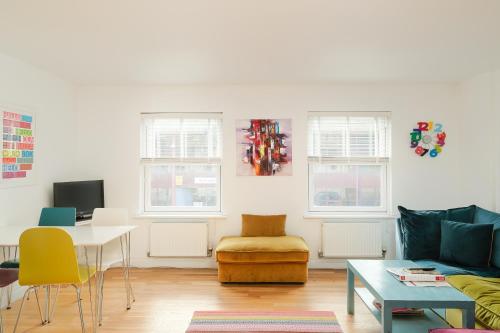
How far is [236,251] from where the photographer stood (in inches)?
165

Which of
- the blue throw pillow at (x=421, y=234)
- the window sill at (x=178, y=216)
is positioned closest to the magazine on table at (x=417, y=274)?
the blue throw pillow at (x=421, y=234)

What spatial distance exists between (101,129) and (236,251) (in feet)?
8.38

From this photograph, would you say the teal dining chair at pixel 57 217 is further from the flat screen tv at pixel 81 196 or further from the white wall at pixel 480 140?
the white wall at pixel 480 140

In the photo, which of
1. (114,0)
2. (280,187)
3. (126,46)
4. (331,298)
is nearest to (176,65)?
(126,46)

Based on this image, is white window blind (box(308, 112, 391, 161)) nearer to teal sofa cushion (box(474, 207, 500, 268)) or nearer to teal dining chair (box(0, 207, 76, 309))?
teal sofa cushion (box(474, 207, 500, 268))

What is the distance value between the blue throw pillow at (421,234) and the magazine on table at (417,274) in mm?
842

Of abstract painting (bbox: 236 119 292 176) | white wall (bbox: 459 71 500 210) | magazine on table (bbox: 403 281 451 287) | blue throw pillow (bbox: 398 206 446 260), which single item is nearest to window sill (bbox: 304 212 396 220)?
abstract painting (bbox: 236 119 292 176)

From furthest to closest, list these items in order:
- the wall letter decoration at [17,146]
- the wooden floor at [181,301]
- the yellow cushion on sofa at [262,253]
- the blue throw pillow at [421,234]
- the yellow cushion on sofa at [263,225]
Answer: the yellow cushion on sofa at [263,225]
the yellow cushion on sofa at [262,253]
the blue throw pillow at [421,234]
the wall letter decoration at [17,146]
the wooden floor at [181,301]

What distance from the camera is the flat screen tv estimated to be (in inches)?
167

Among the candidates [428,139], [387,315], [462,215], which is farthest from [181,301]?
[428,139]

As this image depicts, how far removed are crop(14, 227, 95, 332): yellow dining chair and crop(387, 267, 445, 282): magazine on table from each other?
251 centimetres

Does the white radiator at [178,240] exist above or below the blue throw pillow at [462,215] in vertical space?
below

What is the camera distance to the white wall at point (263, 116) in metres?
4.95

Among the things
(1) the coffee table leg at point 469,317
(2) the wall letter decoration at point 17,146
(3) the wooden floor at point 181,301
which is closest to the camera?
(1) the coffee table leg at point 469,317
